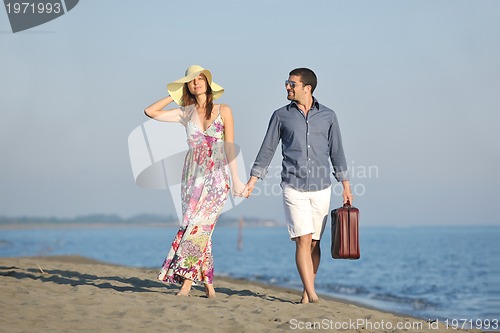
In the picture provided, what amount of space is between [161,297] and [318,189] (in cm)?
184

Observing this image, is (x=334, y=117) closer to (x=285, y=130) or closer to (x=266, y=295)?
(x=285, y=130)

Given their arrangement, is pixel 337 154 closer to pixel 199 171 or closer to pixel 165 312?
pixel 199 171

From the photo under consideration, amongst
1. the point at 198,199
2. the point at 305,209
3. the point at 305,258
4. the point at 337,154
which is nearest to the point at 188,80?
the point at 198,199

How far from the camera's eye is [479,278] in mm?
29938

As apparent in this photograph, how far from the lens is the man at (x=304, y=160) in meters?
7.06

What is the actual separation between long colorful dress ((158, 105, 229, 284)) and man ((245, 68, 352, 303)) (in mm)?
457

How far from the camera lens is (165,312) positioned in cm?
663

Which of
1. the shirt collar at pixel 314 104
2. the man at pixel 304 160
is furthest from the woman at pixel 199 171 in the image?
the shirt collar at pixel 314 104

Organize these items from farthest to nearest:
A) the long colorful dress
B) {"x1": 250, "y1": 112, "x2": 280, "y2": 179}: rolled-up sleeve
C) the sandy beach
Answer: the long colorful dress → {"x1": 250, "y1": 112, "x2": 280, "y2": 179}: rolled-up sleeve → the sandy beach

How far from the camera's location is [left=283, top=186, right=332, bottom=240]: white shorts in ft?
23.1

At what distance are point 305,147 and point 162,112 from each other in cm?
152

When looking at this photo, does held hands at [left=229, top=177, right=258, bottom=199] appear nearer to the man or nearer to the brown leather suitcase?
the man

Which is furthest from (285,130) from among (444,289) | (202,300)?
(444,289)

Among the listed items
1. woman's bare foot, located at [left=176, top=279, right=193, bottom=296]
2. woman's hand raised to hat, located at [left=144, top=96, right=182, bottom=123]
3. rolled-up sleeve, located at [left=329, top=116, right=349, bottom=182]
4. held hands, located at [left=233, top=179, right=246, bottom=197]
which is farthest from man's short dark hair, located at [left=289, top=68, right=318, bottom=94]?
woman's bare foot, located at [left=176, top=279, right=193, bottom=296]
